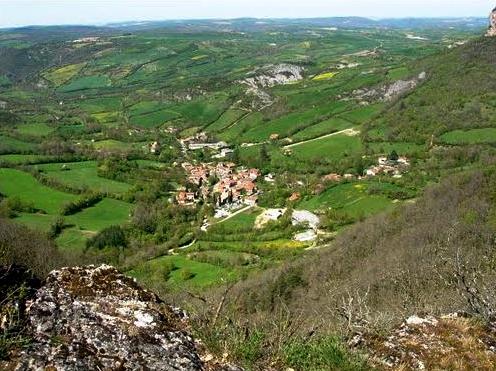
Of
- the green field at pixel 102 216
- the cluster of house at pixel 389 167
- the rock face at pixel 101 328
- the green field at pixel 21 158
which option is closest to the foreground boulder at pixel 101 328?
the rock face at pixel 101 328

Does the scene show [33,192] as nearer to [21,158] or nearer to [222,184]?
[21,158]

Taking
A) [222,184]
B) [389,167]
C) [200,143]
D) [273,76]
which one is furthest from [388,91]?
[222,184]

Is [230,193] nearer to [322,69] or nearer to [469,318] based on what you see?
[469,318]

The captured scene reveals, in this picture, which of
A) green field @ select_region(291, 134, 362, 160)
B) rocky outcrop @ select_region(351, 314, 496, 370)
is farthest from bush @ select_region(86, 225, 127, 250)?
rocky outcrop @ select_region(351, 314, 496, 370)

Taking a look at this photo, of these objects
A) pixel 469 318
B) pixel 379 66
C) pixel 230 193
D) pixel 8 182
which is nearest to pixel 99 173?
pixel 8 182

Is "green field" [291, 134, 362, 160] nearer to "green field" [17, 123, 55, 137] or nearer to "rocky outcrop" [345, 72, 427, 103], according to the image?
"rocky outcrop" [345, 72, 427, 103]

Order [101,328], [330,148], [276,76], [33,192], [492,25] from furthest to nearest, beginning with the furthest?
[276,76] → [492,25] → [330,148] → [33,192] → [101,328]
